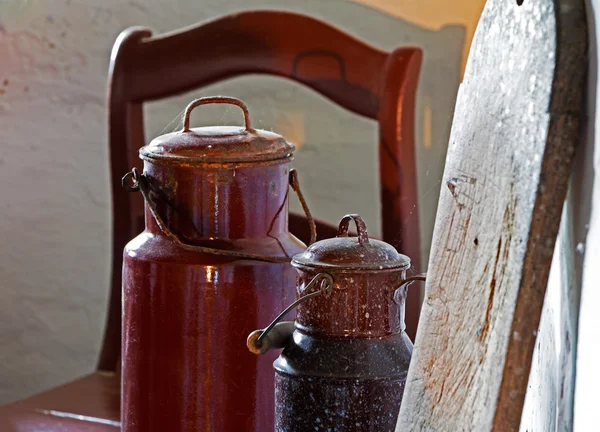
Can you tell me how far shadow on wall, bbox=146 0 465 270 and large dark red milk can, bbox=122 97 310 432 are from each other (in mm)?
922

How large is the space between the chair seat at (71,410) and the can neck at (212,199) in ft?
1.15

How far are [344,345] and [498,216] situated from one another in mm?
295

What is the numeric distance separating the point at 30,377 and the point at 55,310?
0.64ft

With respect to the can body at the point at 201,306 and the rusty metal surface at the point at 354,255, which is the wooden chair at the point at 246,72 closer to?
the can body at the point at 201,306

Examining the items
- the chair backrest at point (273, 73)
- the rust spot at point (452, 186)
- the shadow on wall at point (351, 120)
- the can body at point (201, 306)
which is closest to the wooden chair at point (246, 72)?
the chair backrest at point (273, 73)

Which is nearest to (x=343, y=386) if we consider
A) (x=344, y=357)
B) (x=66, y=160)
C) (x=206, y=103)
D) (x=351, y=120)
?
(x=344, y=357)

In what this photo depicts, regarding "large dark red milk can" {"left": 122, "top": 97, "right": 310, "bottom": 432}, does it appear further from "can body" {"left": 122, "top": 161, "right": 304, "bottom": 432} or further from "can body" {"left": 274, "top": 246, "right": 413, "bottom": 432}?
"can body" {"left": 274, "top": 246, "right": 413, "bottom": 432}

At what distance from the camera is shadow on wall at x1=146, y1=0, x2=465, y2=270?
5.82 ft

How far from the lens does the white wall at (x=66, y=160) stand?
6.26 ft

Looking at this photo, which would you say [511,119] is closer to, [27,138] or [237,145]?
[237,145]

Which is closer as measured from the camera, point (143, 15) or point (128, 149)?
point (128, 149)

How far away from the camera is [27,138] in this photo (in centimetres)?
215

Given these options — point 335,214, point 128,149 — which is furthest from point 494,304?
point 335,214

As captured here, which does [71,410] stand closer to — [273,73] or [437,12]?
[273,73]
